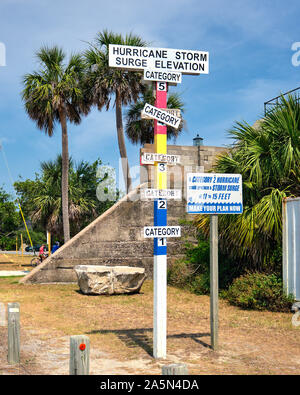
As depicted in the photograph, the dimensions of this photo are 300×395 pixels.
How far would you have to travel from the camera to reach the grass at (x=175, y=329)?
6.40 m

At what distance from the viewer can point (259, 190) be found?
35.3ft

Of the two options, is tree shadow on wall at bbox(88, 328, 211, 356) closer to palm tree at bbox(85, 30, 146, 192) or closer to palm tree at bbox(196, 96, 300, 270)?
palm tree at bbox(196, 96, 300, 270)

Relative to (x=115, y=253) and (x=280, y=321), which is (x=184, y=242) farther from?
(x=280, y=321)

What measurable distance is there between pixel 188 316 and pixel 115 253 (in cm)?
574

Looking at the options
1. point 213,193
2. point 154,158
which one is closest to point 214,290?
point 213,193

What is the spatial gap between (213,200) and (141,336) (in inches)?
105

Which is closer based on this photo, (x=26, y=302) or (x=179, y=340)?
(x=179, y=340)

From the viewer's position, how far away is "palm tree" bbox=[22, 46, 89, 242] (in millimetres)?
21297

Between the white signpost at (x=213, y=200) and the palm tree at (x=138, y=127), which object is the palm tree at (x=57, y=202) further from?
the white signpost at (x=213, y=200)

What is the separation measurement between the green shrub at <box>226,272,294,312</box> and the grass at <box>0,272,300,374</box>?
0.95 ft

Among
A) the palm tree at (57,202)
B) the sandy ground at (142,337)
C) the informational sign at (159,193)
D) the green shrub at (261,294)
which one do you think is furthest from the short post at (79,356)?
the palm tree at (57,202)

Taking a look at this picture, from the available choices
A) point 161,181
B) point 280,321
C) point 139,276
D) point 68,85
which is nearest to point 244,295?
point 280,321

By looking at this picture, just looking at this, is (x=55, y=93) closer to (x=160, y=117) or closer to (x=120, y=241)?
(x=120, y=241)

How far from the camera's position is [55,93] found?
21.4 m
